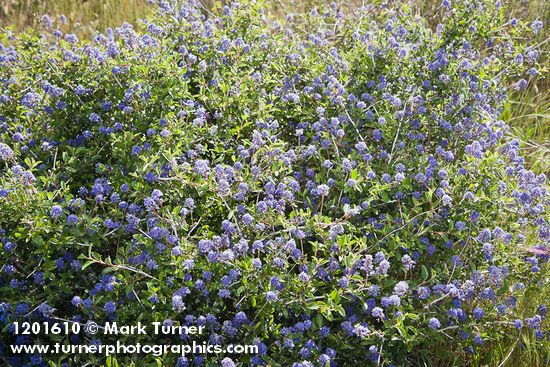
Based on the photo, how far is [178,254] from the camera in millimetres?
2717

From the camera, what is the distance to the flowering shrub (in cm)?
278

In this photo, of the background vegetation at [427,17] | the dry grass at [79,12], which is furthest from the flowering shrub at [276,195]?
the dry grass at [79,12]

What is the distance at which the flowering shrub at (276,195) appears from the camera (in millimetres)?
2781

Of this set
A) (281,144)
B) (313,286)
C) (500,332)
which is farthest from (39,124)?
(500,332)

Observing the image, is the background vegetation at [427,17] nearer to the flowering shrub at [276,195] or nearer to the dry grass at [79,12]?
the dry grass at [79,12]

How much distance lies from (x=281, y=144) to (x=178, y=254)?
2.28 ft

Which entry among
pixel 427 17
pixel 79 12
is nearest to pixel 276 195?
pixel 427 17

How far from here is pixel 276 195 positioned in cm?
303

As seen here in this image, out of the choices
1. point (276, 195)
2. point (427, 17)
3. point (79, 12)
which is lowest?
point (276, 195)

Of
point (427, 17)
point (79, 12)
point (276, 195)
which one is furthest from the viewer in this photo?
point (79, 12)

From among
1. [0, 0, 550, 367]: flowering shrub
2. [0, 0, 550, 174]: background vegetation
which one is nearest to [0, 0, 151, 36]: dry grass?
[0, 0, 550, 174]: background vegetation

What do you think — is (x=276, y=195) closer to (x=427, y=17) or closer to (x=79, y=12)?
(x=427, y=17)

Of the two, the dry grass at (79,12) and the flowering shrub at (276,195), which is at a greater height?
the dry grass at (79,12)

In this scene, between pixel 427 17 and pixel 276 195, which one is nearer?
pixel 276 195
